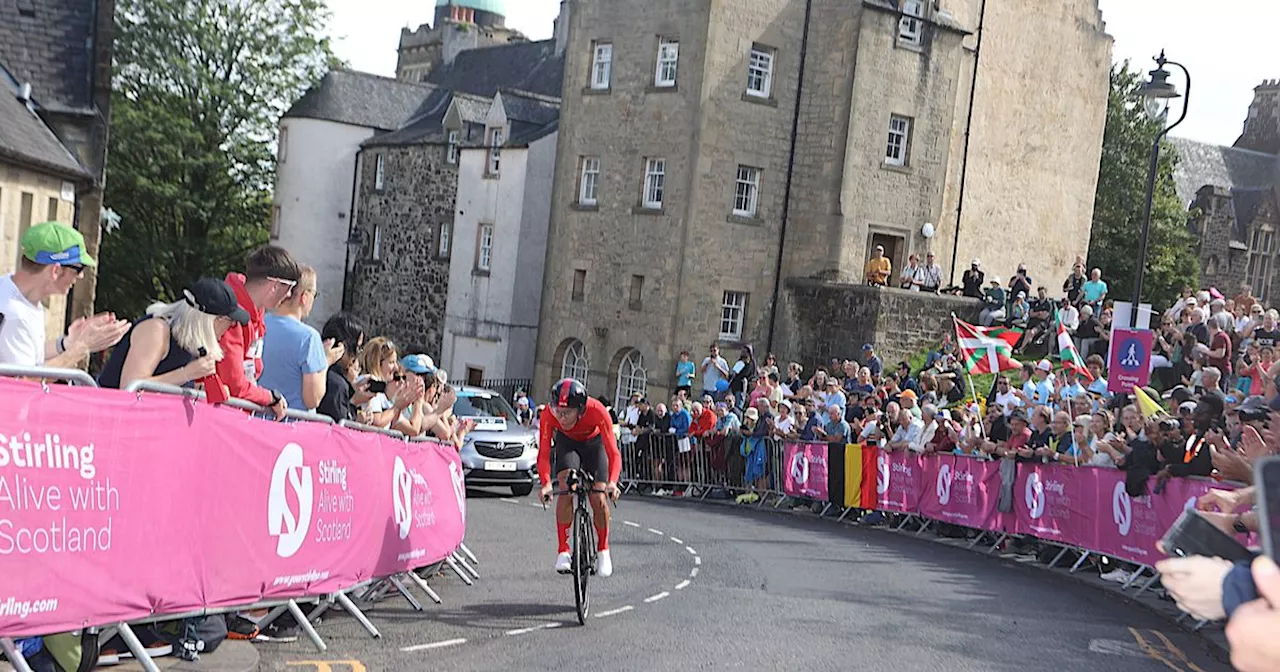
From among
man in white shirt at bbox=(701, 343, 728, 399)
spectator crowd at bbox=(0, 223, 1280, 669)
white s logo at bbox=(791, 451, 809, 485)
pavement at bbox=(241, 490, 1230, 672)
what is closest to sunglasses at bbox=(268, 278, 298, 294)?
spectator crowd at bbox=(0, 223, 1280, 669)

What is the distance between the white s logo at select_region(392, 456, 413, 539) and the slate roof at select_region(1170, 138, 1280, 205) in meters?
87.6

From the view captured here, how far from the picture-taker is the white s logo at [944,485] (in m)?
21.5

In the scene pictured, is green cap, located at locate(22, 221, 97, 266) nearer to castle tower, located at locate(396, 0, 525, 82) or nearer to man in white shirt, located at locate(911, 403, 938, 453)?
man in white shirt, located at locate(911, 403, 938, 453)

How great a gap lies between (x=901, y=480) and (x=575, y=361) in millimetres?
28032

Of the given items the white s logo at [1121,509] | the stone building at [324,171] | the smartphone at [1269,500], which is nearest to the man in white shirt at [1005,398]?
the white s logo at [1121,509]

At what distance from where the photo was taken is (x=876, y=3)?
152 ft

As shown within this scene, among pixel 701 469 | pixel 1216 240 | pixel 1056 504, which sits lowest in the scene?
pixel 701 469

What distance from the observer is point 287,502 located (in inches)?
341

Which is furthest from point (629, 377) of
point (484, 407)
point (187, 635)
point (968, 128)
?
point (187, 635)

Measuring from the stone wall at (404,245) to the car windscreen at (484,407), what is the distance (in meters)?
29.7

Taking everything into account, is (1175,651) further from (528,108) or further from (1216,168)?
(1216,168)

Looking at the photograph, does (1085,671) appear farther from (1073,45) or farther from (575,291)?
(1073,45)

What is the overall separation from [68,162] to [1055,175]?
32.1 meters

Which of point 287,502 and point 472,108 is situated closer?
point 287,502
